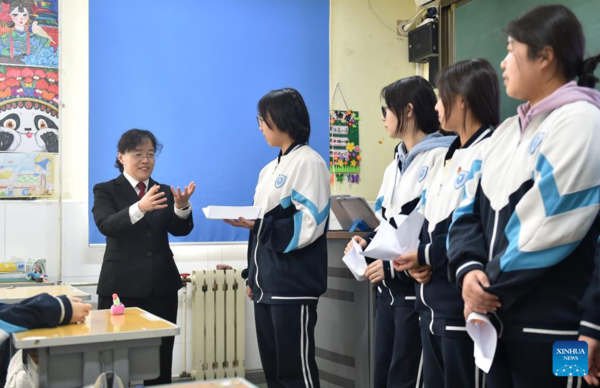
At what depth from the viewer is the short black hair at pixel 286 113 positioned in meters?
2.72

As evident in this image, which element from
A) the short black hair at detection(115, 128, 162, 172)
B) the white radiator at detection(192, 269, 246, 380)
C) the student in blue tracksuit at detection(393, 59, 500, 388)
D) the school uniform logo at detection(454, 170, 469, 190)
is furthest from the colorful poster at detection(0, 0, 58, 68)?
the school uniform logo at detection(454, 170, 469, 190)

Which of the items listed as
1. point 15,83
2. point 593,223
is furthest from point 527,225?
point 15,83

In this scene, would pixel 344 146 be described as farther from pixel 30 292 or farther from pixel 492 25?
pixel 30 292

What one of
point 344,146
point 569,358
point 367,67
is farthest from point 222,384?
point 367,67

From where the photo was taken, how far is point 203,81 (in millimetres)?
4320

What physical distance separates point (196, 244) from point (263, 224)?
71.4 inches

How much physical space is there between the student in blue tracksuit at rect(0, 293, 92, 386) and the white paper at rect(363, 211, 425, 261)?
100 cm

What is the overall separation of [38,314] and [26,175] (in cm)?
215

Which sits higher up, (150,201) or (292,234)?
(150,201)

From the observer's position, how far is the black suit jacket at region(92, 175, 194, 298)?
292 cm

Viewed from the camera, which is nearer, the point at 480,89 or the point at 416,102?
the point at 480,89

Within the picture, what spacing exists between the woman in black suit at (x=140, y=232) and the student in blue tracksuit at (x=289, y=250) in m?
0.52

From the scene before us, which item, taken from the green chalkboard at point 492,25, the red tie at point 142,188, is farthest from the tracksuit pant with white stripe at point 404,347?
the green chalkboard at point 492,25

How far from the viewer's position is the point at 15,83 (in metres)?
3.78
